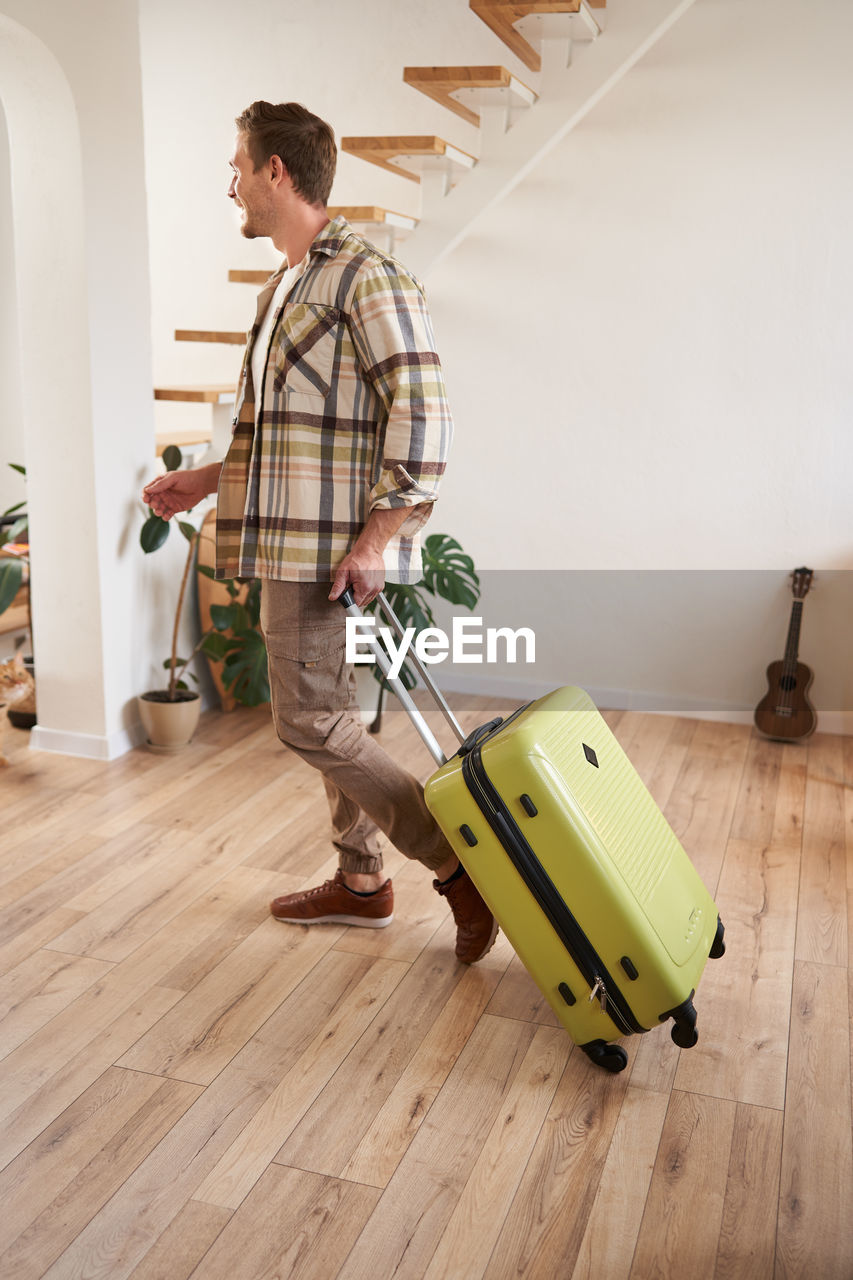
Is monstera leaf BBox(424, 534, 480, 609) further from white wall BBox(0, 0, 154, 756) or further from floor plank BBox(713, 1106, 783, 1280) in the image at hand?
floor plank BBox(713, 1106, 783, 1280)

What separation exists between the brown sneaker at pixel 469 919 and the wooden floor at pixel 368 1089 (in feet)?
0.17

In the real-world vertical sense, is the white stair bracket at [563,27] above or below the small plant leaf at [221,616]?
above

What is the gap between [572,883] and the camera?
71.6 inches

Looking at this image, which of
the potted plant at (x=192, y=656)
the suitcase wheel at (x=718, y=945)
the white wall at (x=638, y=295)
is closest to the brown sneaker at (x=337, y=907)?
the suitcase wheel at (x=718, y=945)

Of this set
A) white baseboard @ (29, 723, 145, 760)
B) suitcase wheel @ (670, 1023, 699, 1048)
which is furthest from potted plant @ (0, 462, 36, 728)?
suitcase wheel @ (670, 1023, 699, 1048)

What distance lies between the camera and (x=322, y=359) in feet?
6.63

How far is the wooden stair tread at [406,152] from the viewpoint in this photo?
3182mm

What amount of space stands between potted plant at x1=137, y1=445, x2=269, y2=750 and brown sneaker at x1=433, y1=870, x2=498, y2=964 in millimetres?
1427

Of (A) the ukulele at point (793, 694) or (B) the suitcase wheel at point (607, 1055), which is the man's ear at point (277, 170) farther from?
(A) the ukulele at point (793, 694)

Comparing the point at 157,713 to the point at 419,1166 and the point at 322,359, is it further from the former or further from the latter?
the point at 419,1166

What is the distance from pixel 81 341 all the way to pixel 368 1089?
2.21 m

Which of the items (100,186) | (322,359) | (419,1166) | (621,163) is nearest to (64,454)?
(100,186)

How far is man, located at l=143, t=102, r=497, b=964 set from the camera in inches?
77.5

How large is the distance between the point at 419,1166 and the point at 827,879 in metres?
1.44
